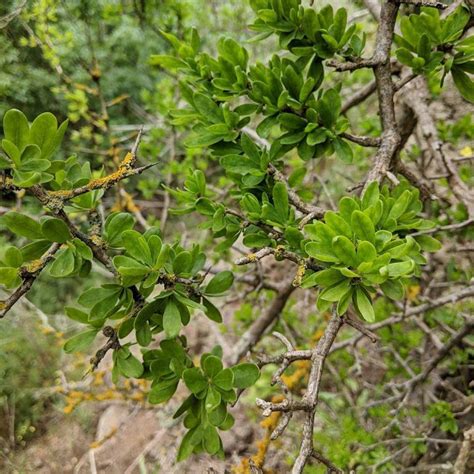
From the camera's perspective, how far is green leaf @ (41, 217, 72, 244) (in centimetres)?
65

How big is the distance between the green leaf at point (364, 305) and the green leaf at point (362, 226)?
0.08 metres

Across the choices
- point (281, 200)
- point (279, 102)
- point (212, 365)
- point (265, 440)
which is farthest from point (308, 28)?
point (265, 440)

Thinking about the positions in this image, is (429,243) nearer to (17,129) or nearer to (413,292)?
(17,129)

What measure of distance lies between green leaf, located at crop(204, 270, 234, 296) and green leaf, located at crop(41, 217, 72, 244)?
29 centimetres

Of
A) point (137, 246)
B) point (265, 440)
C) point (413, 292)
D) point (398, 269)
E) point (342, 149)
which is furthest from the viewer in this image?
point (413, 292)

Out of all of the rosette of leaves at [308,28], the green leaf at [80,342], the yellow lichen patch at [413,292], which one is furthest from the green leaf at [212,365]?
the yellow lichen patch at [413,292]

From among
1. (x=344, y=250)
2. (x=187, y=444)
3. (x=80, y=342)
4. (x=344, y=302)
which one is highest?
(x=344, y=250)

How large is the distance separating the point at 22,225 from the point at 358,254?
520 millimetres

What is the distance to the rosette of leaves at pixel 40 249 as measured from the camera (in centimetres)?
63

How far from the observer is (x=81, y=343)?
2.48 ft

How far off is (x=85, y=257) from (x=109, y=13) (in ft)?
6.69

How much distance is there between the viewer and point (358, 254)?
23.3 inches

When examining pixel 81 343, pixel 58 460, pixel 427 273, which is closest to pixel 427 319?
pixel 427 273

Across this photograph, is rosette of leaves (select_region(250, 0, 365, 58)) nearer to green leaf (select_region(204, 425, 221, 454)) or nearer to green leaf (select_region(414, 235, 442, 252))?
green leaf (select_region(414, 235, 442, 252))
